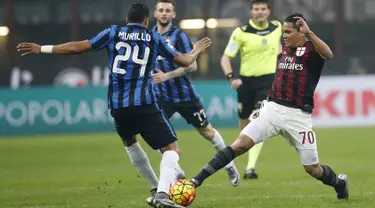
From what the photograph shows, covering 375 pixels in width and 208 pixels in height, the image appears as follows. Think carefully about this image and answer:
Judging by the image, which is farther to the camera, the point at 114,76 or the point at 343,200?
the point at 343,200

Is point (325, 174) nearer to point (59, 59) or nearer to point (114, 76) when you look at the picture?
point (114, 76)

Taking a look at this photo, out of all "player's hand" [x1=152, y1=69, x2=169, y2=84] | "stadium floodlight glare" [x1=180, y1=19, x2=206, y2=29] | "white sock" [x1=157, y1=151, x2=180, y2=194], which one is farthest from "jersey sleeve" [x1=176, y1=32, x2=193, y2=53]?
"stadium floodlight glare" [x1=180, y1=19, x2=206, y2=29]

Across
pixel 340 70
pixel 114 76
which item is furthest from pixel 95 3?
pixel 114 76

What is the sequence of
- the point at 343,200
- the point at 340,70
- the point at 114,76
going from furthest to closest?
the point at 340,70 → the point at 343,200 → the point at 114,76

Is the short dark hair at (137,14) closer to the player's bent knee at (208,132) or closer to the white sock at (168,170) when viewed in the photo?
the white sock at (168,170)

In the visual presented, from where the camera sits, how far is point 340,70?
2819cm

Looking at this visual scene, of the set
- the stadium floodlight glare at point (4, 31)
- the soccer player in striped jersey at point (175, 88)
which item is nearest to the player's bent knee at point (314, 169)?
the soccer player in striped jersey at point (175, 88)

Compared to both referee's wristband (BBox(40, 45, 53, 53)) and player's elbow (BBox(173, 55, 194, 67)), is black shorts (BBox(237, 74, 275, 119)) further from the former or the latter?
referee's wristband (BBox(40, 45, 53, 53))

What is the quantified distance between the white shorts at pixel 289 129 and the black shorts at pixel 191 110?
2991mm

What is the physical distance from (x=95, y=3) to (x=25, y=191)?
16.3 meters

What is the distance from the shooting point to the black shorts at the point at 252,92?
1486 cm

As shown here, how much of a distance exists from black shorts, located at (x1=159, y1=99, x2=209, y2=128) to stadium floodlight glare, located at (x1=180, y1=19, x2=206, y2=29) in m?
15.3

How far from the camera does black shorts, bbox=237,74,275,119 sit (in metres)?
14.9

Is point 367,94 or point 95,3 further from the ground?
point 95,3
